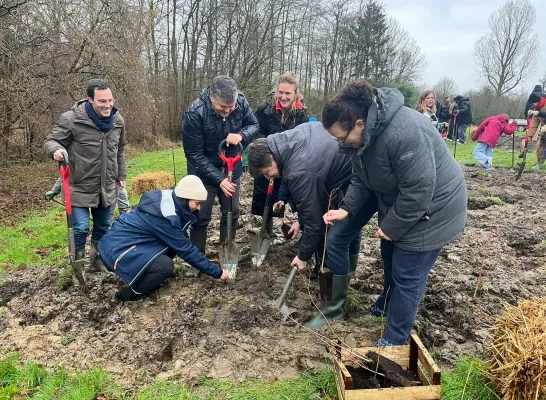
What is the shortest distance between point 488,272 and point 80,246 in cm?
419

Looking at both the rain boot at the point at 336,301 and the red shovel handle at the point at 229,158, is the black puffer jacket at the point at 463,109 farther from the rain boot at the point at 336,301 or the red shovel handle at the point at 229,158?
the rain boot at the point at 336,301

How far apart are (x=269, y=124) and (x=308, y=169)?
2.05 m

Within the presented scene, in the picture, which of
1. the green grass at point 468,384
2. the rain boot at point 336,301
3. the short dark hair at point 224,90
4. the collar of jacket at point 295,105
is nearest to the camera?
the green grass at point 468,384

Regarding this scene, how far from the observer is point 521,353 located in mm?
2213

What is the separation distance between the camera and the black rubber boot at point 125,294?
12.5 ft

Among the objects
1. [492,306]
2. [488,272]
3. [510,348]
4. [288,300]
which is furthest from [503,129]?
[510,348]

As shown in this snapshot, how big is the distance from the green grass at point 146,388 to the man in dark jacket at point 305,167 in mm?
964

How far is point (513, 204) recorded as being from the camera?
754 centimetres

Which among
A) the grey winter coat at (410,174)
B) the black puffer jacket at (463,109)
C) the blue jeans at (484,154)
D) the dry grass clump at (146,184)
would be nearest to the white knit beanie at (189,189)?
the grey winter coat at (410,174)

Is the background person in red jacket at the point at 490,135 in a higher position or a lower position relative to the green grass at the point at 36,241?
higher

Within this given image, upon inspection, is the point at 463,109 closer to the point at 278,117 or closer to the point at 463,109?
the point at 463,109

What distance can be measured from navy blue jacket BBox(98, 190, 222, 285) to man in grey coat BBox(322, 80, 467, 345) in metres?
1.62

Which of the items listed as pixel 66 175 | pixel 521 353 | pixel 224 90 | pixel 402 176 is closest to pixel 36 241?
pixel 66 175

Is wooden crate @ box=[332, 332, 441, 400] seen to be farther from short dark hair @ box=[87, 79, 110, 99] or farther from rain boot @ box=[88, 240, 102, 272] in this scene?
short dark hair @ box=[87, 79, 110, 99]
